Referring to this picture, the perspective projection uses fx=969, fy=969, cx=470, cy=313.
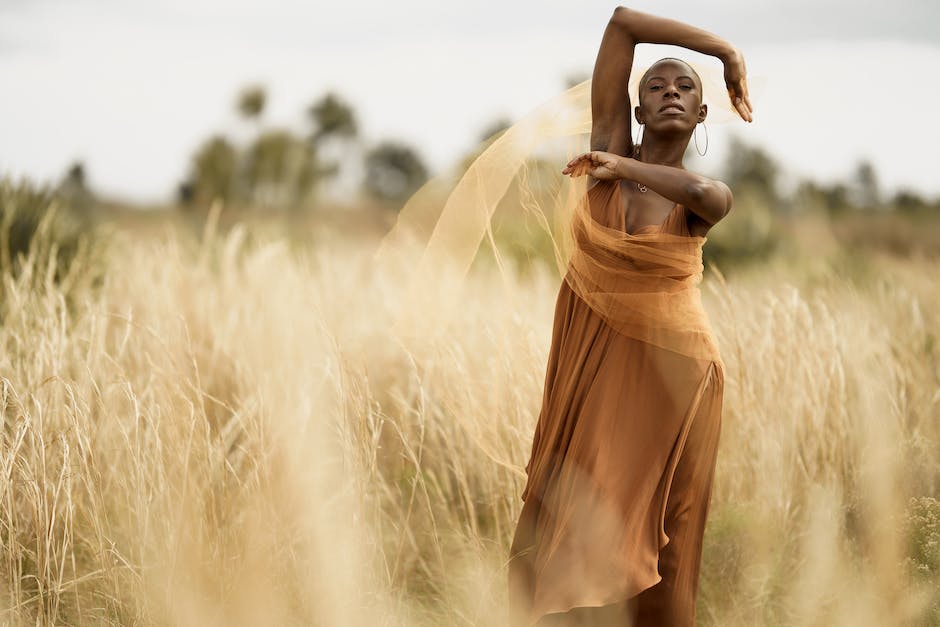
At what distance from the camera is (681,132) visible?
8.11 feet

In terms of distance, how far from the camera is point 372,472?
3312mm

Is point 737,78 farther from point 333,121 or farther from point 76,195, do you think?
point 333,121

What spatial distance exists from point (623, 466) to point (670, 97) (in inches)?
36.9

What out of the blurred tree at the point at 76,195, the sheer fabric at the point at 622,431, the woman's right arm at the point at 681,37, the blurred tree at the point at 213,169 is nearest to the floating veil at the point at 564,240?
the sheer fabric at the point at 622,431

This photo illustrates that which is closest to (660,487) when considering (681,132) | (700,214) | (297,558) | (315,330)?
(700,214)

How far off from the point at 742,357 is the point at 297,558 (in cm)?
211

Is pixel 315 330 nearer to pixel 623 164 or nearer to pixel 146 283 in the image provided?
pixel 146 283

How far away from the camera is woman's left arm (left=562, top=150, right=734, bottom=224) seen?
234 centimetres

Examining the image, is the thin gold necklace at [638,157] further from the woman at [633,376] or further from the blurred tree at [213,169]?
the blurred tree at [213,169]

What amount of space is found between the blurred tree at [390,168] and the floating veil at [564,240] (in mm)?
26266

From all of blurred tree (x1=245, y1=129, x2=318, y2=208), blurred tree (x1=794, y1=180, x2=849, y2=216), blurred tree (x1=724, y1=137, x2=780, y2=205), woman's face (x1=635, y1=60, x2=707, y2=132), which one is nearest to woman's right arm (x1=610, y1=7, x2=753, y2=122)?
woman's face (x1=635, y1=60, x2=707, y2=132)

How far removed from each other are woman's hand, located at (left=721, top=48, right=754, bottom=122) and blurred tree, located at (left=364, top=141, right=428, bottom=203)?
2692 centimetres

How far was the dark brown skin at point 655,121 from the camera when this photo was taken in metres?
2.38

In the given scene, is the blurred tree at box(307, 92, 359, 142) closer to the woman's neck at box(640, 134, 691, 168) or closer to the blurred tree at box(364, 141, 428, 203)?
the blurred tree at box(364, 141, 428, 203)
